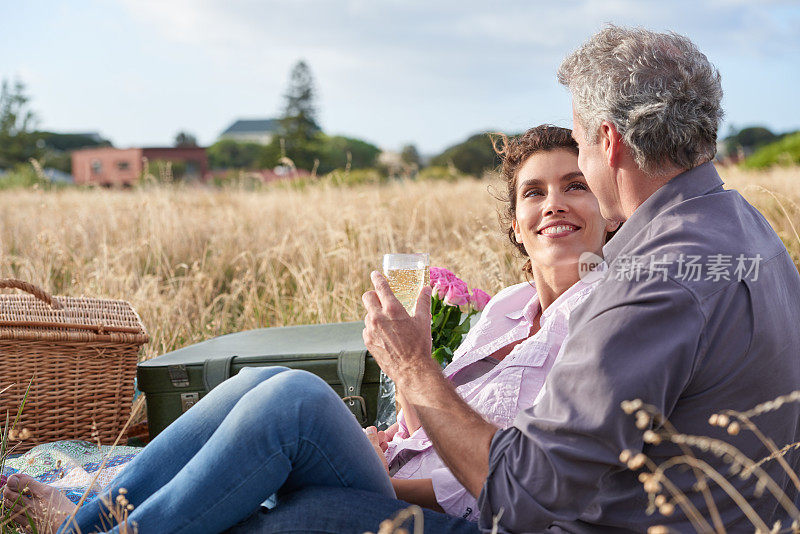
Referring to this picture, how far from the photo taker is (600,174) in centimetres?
→ 181

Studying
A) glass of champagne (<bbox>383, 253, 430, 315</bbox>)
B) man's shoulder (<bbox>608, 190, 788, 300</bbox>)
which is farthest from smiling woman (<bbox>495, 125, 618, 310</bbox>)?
man's shoulder (<bbox>608, 190, 788, 300</bbox>)

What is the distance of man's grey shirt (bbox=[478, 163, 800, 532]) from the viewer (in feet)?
4.72

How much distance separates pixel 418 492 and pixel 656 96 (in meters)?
1.23

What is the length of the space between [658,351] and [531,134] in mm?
1599

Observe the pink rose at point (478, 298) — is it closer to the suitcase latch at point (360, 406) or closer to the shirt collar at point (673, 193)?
the suitcase latch at point (360, 406)

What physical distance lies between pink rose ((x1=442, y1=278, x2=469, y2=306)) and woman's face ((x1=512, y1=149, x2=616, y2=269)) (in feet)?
1.32

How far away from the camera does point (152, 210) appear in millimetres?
7562

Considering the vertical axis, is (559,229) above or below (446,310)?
above

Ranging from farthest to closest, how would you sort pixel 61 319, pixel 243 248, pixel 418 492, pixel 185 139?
pixel 185 139
pixel 243 248
pixel 61 319
pixel 418 492

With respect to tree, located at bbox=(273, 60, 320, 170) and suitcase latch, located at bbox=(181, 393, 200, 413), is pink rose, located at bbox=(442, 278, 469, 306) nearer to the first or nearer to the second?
suitcase latch, located at bbox=(181, 393, 200, 413)

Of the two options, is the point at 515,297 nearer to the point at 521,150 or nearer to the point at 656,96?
the point at 521,150

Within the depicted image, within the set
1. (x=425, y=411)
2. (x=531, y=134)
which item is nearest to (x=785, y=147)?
(x=531, y=134)

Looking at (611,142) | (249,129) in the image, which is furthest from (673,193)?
(249,129)

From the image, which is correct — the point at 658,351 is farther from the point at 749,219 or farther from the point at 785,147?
the point at 785,147
